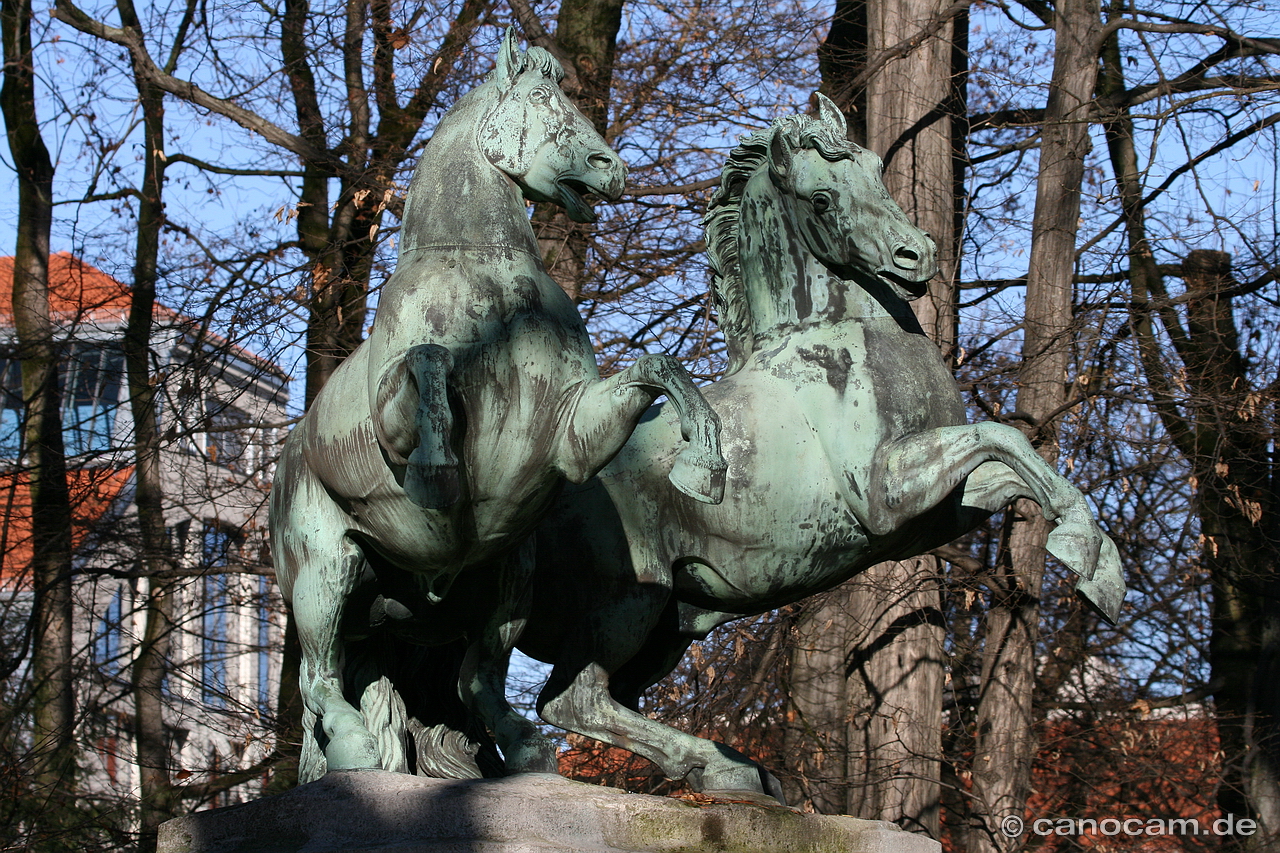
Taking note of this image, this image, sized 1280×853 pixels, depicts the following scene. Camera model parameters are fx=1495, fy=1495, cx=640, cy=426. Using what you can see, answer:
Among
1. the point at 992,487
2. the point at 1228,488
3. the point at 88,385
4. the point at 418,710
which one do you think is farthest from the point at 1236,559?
the point at 88,385

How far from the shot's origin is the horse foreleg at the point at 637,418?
10.7 feet

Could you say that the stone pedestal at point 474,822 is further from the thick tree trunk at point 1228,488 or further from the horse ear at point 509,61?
the thick tree trunk at point 1228,488

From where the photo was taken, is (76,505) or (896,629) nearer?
(896,629)

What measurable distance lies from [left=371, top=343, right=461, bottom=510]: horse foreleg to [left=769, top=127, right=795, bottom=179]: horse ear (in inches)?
53.3

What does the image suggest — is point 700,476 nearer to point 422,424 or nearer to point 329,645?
point 422,424

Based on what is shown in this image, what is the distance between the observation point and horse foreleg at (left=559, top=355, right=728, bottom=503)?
3.27 m

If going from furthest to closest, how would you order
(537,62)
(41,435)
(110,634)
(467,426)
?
(110,634) → (41,435) → (537,62) → (467,426)

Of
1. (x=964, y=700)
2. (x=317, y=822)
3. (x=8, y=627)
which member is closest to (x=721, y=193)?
(x=317, y=822)

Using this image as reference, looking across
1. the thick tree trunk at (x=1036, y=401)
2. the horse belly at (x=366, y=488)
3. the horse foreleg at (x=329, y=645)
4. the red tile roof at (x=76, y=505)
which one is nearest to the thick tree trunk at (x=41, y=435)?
the red tile roof at (x=76, y=505)

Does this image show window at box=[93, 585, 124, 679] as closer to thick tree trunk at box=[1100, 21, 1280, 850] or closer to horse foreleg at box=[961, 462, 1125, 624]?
thick tree trunk at box=[1100, 21, 1280, 850]

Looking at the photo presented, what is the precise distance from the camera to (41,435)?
11.0 m

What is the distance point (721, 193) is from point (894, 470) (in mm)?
1135

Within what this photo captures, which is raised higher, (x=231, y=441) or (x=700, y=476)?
(x=231, y=441)

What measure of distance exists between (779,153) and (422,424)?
1549 mm
